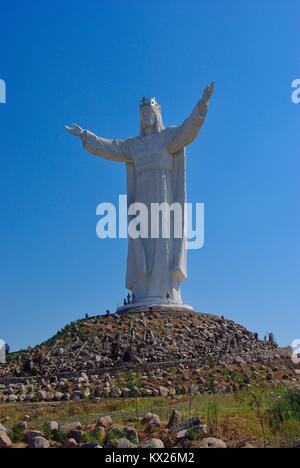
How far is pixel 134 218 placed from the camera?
27.5m

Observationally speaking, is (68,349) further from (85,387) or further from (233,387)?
(233,387)

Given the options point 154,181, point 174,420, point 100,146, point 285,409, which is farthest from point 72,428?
point 100,146

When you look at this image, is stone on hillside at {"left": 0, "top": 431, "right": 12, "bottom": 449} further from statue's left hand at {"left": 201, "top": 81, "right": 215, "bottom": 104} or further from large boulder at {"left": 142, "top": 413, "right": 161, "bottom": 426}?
statue's left hand at {"left": 201, "top": 81, "right": 215, "bottom": 104}

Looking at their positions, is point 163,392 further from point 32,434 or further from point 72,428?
point 32,434

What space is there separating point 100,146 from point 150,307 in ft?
24.1

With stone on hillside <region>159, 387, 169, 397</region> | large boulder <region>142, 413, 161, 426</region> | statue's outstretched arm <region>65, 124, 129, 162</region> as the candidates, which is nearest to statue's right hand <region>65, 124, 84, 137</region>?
statue's outstretched arm <region>65, 124, 129, 162</region>

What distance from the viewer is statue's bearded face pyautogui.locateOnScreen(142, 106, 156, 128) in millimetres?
27625

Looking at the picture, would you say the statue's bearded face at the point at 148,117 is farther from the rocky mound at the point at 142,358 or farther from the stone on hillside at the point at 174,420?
the stone on hillside at the point at 174,420

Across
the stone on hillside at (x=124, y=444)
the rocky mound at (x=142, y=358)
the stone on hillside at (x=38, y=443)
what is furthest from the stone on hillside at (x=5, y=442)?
the rocky mound at (x=142, y=358)

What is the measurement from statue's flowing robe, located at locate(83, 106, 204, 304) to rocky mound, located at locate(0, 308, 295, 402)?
1737 millimetres

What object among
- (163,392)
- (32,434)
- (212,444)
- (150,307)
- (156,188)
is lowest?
(212,444)

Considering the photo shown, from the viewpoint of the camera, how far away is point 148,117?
27.6 meters

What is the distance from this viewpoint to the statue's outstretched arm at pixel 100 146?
27.9m
